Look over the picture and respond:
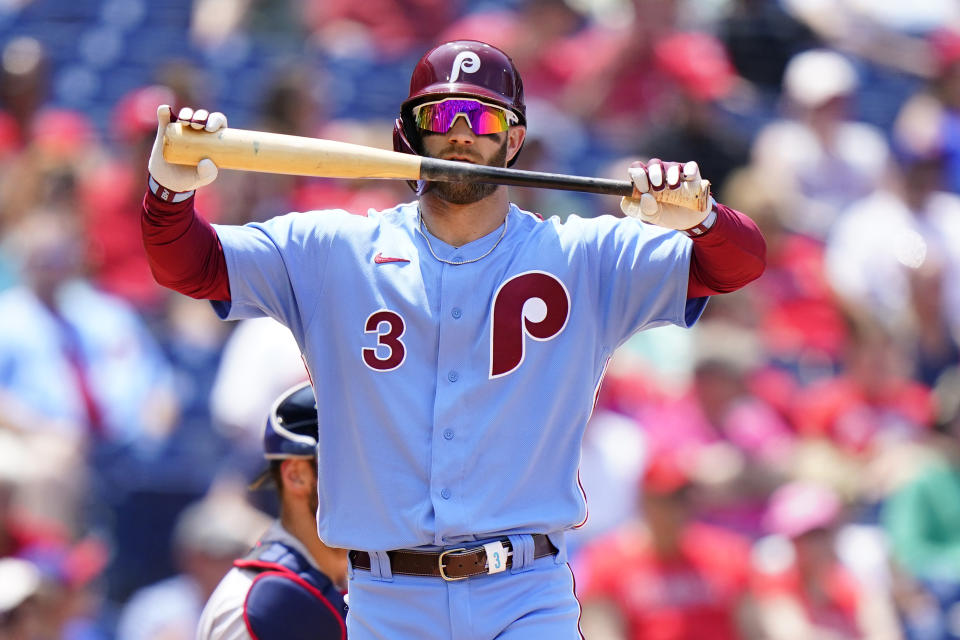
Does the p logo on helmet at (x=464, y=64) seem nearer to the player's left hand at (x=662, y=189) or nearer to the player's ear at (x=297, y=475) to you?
the player's left hand at (x=662, y=189)

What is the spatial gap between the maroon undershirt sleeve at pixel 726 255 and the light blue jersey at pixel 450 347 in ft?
0.19

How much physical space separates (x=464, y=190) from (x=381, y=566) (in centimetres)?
82

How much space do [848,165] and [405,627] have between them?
5434mm

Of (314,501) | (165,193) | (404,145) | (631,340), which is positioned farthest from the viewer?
(631,340)

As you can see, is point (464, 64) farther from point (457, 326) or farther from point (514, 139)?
point (457, 326)

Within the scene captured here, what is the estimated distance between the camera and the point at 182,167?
295 cm

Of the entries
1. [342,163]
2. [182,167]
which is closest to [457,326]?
[342,163]

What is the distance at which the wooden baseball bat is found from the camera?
2932 mm

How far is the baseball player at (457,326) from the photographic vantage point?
3.03 m

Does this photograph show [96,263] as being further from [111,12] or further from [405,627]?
[405,627]

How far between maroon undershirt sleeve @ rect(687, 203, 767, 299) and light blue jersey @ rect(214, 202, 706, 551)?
0.06 m

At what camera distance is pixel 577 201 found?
7523mm

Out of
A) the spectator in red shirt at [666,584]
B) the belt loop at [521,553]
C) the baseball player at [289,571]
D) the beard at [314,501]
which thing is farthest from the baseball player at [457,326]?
the spectator in red shirt at [666,584]

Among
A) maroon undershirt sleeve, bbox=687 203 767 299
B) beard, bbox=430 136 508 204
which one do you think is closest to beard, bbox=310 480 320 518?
beard, bbox=430 136 508 204
